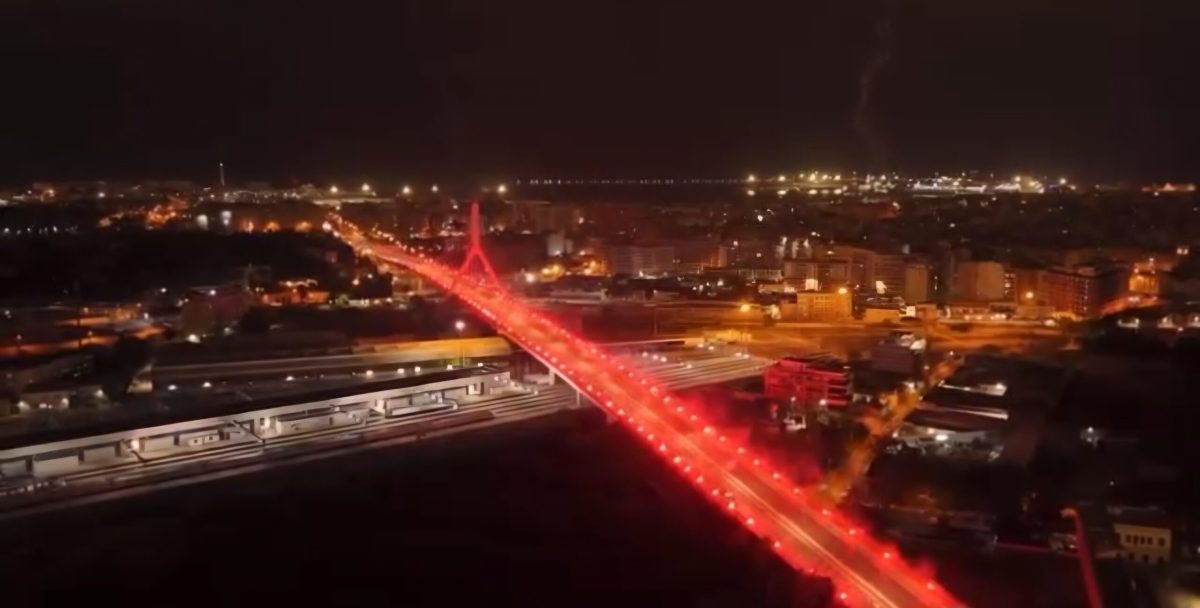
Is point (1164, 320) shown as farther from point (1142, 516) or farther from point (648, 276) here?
point (648, 276)

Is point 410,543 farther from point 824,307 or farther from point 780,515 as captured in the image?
point 824,307

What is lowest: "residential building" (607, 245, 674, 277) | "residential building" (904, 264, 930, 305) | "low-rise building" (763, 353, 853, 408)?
"low-rise building" (763, 353, 853, 408)

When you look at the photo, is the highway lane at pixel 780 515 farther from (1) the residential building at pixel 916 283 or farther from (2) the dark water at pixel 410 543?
(1) the residential building at pixel 916 283

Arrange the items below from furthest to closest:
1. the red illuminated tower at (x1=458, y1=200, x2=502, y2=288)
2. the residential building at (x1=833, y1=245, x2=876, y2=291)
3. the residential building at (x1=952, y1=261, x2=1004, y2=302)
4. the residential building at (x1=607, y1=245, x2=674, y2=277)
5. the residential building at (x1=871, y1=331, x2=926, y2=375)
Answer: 1. the residential building at (x1=607, y1=245, x2=674, y2=277)
2. the red illuminated tower at (x1=458, y1=200, x2=502, y2=288)
3. the residential building at (x1=833, y1=245, x2=876, y2=291)
4. the residential building at (x1=952, y1=261, x2=1004, y2=302)
5. the residential building at (x1=871, y1=331, x2=926, y2=375)

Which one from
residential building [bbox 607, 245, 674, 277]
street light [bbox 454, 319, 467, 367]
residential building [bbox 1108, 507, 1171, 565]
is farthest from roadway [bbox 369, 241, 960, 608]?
residential building [bbox 607, 245, 674, 277]

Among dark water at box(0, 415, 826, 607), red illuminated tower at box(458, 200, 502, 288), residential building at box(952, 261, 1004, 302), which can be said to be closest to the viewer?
dark water at box(0, 415, 826, 607)

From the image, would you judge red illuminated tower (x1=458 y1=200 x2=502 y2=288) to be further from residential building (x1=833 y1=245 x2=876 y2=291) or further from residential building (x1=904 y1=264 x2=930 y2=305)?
residential building (x1=904 y1=264 x2=930 y2=305)

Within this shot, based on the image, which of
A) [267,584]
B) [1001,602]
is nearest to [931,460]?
[1001,602]

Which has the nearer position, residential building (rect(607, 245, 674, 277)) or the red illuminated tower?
the red illuminated tower
